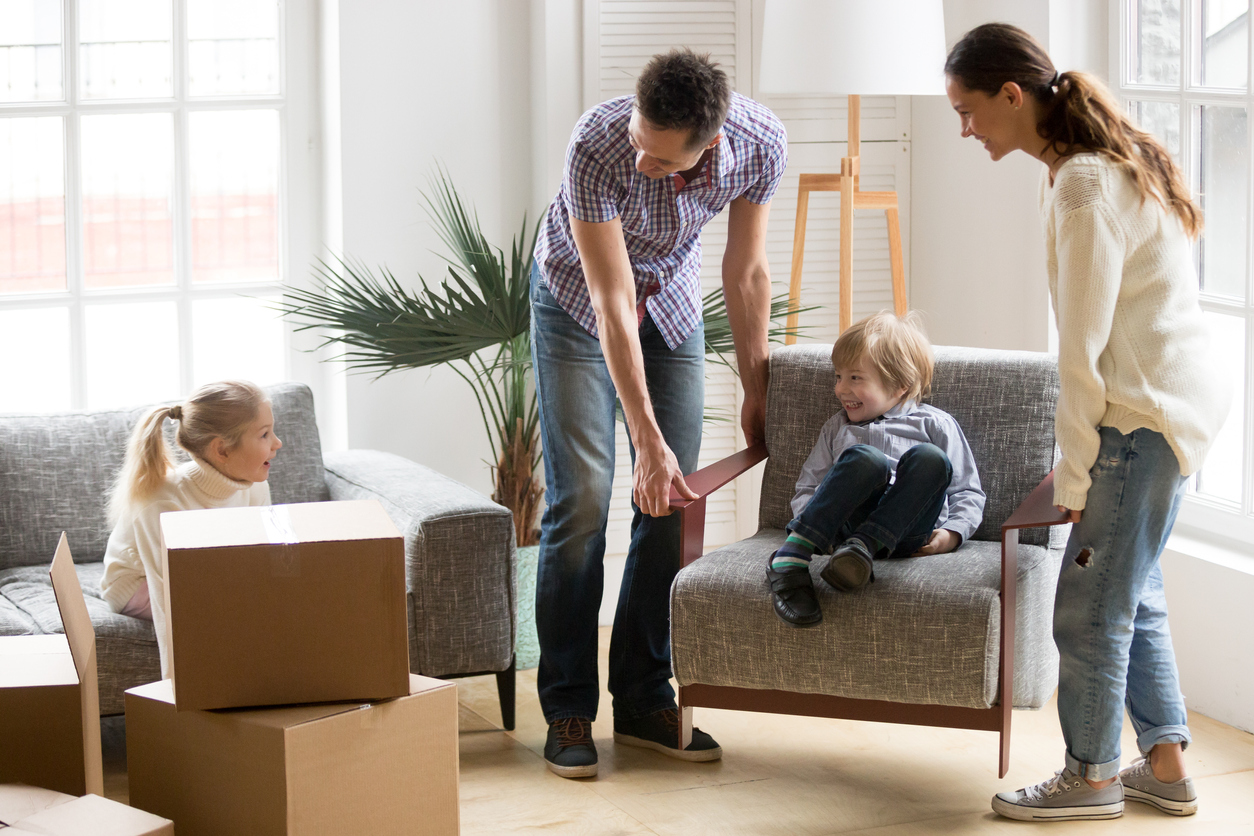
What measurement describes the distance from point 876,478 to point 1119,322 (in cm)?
49

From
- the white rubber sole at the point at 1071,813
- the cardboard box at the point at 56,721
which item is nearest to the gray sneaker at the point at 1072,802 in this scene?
the white rubber sole at the point at 1071,813

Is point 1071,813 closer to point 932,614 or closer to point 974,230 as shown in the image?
point 932,614

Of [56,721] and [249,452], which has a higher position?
[249,452]

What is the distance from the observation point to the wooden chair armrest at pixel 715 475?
2406 millimetres

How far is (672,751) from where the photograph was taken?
2.66m

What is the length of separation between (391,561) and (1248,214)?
2.05 meters

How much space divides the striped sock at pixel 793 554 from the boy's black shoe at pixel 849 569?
54mm

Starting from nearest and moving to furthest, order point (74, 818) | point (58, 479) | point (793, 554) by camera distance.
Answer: point (74, 818)
point (793, 554)
point (58, 479)

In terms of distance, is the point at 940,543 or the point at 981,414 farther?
the point at 981,414

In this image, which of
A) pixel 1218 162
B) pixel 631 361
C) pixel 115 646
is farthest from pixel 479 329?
pixel 1218 162

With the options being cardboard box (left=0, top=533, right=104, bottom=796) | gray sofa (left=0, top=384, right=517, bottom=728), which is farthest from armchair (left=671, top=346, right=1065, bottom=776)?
cardboard box (left=0, top=533, right=104, bottom=796)

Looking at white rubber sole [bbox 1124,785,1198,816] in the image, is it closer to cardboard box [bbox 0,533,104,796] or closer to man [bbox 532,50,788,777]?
man [bbox 532,50,788,777]

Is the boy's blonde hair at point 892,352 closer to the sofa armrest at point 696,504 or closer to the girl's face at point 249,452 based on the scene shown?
the sofa armrest at point 696,504

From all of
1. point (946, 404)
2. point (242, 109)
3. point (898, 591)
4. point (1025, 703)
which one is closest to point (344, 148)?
point (242, 109)
